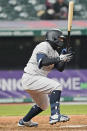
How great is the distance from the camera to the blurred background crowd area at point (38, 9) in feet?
61.5

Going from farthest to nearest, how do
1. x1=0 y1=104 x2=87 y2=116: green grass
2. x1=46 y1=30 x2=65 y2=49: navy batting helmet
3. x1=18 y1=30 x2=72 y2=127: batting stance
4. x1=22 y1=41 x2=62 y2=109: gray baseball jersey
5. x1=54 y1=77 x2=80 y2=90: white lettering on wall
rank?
x1=54 y1=77 x2=80 y2=90: white lettering on wall < x1=0 y1=104 x2=87 y2=116: green grass < x1=46 y1=30 x2=65 y2=49: navy batting helmet < x1=22 y1=41 x2=62 y2=109: gray baseball jersey < x1=18 y1=30 x2=72 y2=127: batting stance

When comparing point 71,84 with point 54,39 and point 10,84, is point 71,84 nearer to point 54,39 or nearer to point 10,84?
point 10,84

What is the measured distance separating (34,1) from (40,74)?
11.7 metres

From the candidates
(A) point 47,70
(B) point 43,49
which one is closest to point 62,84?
(A) point 47,70

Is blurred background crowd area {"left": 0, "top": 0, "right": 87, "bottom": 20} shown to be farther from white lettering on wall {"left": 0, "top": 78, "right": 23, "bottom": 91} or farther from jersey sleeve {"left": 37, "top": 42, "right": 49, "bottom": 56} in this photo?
jersey sleeve {"left": 37, "top": 42, "right": 49, "bottom": 56}

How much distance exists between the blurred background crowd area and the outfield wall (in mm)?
2323

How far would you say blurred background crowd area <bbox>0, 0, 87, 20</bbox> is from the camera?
18750 mm

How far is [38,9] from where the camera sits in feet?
63.6

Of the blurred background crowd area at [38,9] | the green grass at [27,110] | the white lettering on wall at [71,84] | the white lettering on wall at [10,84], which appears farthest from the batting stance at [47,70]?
the blurred background crowd area at [38,9]

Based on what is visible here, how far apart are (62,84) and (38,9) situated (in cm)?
334

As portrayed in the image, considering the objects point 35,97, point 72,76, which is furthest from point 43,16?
point 35,97

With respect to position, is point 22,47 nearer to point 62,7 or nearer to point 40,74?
point 62,7

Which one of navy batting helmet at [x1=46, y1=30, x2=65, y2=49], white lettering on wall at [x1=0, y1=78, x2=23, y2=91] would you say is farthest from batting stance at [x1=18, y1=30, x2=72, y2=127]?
white lettering on wall at [x1=0, y1=78, x2=23, y2=91]

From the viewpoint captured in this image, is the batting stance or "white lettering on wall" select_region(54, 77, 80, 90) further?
"white lettering on wall" select_region(54, 77, 80, 90)
